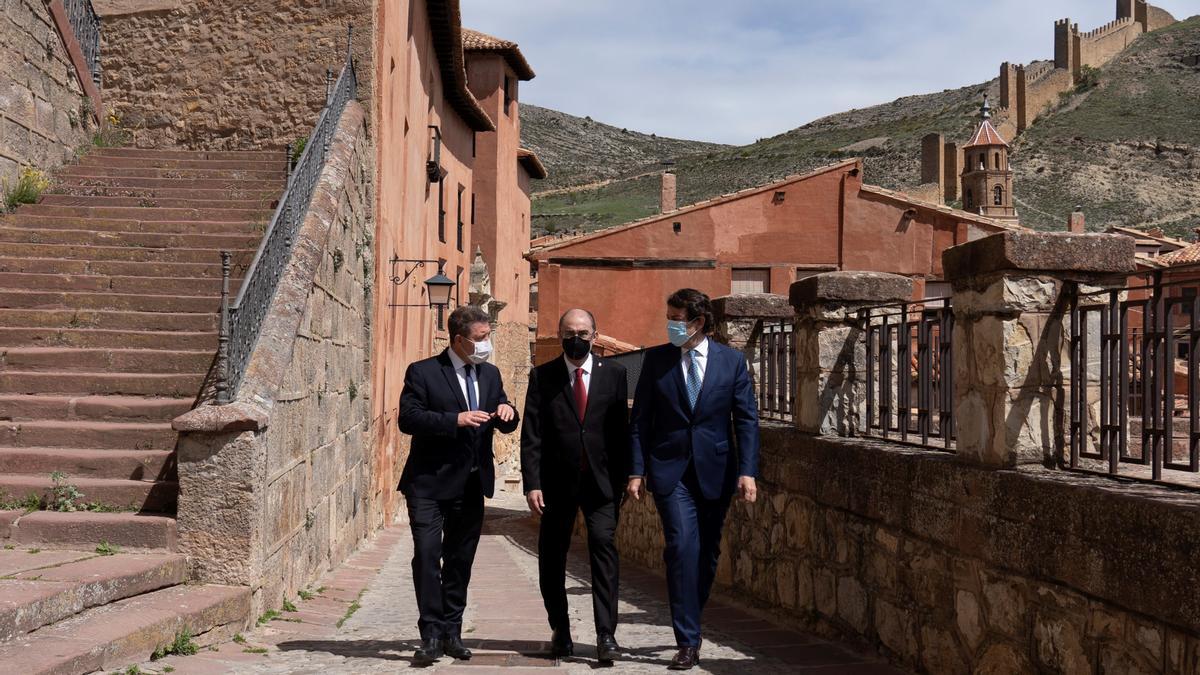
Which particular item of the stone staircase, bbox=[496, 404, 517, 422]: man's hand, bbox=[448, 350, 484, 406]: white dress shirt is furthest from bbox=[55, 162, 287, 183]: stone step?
bbox=[496, 404, 517, 422]: man's hand

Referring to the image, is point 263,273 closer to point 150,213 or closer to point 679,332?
point 679,332

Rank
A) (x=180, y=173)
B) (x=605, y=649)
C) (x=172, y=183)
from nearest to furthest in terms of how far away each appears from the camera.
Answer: (x=605, y=649)
(x=172, y=183)
(x=180, y=173)

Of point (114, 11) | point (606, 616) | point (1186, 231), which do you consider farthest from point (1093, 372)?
point (1186, 231)

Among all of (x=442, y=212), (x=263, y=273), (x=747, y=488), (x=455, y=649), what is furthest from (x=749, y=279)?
(x=455, y=649)

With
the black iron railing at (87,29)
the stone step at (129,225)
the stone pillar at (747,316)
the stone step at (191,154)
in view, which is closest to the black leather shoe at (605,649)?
the stone pillar at (747,316)

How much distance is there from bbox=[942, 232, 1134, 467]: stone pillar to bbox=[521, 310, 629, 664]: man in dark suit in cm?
180

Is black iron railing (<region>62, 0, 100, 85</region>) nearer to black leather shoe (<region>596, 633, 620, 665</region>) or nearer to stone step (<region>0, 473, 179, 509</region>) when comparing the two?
stone step (<region>0, 473, 179, 509</region>)

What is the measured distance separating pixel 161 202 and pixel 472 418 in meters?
6.87

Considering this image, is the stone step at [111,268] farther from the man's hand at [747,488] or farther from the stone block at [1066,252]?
the stone block at [1066,252]

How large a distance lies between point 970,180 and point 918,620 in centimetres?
8408

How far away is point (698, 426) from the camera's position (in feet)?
19.3

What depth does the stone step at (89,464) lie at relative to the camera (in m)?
7.33

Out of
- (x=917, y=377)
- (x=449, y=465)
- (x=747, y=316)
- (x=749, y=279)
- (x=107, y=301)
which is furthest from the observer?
(x=749, y=279)

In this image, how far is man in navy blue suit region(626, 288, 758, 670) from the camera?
5801 mm
